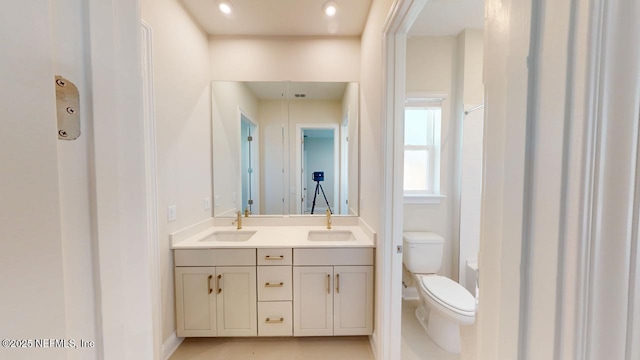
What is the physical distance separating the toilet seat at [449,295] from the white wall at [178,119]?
2.00 meters

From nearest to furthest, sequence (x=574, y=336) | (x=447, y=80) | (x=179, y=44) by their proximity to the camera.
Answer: (x=574, y=336) < (x=179, y=44) < (x=447, y=80)

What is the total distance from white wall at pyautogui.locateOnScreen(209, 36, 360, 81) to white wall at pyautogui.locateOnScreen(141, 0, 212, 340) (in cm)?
17

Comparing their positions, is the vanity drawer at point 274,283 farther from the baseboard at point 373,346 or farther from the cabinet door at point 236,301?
the baseboard at point 373,346

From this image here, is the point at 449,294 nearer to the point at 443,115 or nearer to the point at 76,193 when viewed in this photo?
the point at 443,115

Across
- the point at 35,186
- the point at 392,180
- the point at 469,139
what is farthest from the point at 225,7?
the point at 469,139

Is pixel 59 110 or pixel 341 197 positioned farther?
pixel 341 197

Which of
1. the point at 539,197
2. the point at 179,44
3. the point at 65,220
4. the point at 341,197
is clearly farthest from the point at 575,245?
the point at 179,44

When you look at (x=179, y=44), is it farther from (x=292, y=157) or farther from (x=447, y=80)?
(x=447, y=80)

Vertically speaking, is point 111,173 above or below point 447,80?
below

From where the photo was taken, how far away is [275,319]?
5.94 ft

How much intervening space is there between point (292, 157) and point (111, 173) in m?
2.05

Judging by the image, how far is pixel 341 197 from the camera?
7.93ft

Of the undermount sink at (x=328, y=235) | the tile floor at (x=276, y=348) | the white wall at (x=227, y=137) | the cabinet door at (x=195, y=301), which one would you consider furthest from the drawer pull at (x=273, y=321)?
the white wall at (x=227, y=137)

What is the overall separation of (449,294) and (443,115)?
1.66 meters
